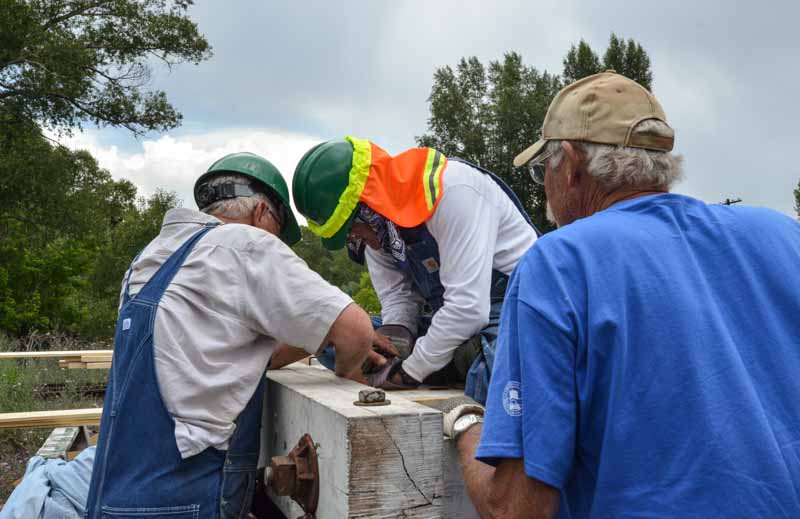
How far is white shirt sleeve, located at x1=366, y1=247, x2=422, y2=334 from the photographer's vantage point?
12.0 ft

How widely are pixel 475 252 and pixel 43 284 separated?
17.6 m

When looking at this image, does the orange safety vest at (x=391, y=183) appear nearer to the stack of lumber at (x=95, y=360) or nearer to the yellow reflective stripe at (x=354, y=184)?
the yellow reflective stripe at (x=354, y=184)

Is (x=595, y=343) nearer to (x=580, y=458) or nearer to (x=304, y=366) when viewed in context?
(x=580, y=458)

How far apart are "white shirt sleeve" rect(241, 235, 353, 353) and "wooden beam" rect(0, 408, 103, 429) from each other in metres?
2.50

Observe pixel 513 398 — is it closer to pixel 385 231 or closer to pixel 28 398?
pixel 385 231

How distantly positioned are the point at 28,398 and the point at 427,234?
659 cm

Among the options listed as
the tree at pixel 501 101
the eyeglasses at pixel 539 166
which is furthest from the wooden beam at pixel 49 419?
the tree at pixel 501 101

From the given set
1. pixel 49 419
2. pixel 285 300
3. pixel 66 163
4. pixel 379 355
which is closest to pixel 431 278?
pixel 379 355

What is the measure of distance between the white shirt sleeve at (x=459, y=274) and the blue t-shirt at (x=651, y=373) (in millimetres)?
1203

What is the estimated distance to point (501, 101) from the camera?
118ft

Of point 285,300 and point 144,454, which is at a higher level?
point 285,300

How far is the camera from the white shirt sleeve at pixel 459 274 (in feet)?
9.41

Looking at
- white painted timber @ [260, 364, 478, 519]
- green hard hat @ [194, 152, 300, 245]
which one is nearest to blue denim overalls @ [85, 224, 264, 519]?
white painted timber @ [260, 364, 478, 519]

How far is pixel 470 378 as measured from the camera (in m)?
2.65
